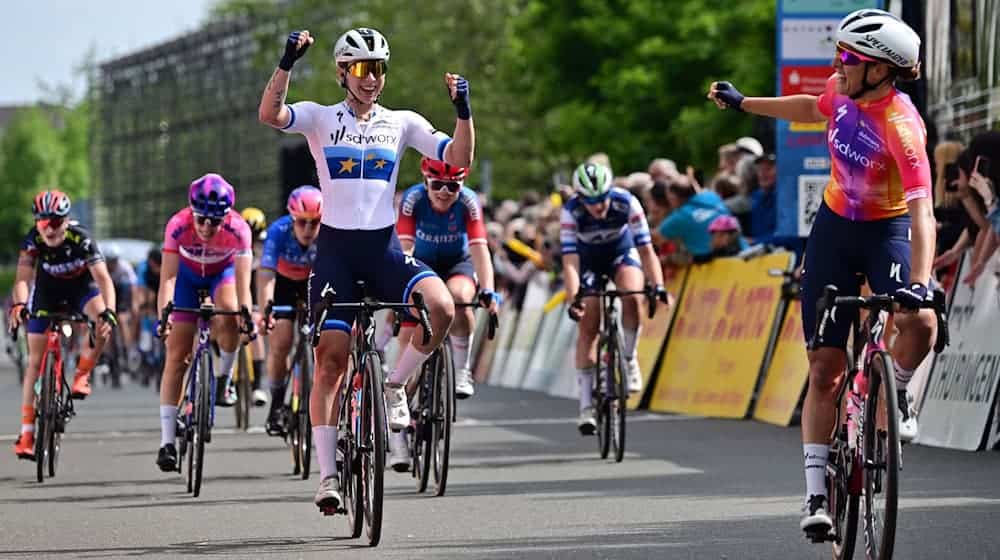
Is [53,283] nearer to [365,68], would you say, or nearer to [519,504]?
[519,504]

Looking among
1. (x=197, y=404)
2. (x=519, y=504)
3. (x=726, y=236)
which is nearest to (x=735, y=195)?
(x=726, y=236)

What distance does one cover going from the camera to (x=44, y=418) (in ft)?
48.9

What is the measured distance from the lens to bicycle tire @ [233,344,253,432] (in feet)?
62.4

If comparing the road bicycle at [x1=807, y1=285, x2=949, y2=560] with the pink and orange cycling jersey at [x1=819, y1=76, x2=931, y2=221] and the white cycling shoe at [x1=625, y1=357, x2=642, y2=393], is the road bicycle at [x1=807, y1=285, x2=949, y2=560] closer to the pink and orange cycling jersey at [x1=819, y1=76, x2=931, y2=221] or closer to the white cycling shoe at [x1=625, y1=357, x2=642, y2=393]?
the pink and orange cycling jersey at [x1=819, y1=76, x2=931, y2=221]

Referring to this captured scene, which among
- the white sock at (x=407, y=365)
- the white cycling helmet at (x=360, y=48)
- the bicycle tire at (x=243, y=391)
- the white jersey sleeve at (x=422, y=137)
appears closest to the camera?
the white cycling helmet at (x=360, y=48)

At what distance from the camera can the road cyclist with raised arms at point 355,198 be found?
34.8 feet

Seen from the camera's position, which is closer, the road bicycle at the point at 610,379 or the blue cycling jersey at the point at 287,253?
the road bicycle at the point at 610,379

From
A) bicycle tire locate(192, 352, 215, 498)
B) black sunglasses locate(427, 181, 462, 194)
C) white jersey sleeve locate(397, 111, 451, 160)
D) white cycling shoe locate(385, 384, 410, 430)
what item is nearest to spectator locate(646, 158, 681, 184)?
black sunglasses locate(427, 181, 462, 194)

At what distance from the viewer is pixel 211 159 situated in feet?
333

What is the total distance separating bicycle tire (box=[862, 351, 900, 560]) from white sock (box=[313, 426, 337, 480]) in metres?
2.83

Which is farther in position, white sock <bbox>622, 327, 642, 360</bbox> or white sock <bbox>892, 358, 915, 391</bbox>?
white sock <bbox>622, 327, 642, 360</bbox>

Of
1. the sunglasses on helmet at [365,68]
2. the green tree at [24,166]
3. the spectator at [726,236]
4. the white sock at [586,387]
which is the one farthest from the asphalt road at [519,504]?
→ the green tree at [24,166]

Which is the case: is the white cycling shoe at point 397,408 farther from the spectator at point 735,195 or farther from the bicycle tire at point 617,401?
the spectator at point 735,195

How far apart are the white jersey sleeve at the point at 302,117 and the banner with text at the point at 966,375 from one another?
18.1 ft
